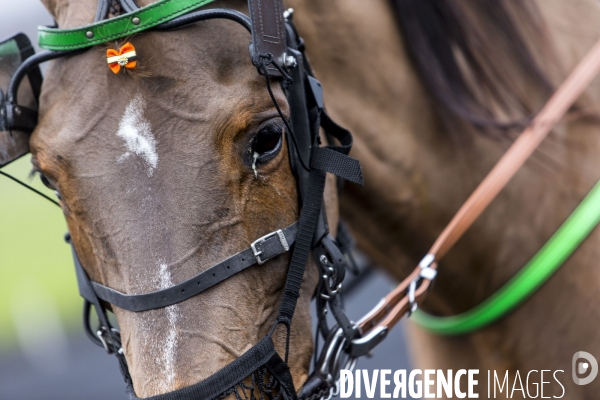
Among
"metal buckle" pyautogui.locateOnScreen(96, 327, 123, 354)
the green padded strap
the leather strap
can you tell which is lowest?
"metal buckle" pyautogui.locateOnScreen(96, 327, 123, 354)

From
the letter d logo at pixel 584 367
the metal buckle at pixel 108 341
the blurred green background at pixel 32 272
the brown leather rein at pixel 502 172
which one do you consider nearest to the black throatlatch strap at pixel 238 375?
the metal buckle at pixel 108 341

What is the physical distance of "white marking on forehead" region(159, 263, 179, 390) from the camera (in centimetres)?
126

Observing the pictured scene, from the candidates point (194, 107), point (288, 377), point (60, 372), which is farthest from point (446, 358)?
point (60, 372)

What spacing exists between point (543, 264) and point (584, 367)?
31 centimetres

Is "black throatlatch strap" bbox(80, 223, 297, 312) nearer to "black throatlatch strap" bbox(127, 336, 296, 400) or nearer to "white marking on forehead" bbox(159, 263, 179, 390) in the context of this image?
"white marking on forehead" bbox(159, 263, 179, 390)

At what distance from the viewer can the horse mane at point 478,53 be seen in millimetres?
1864

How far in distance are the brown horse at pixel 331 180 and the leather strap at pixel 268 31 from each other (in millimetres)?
57

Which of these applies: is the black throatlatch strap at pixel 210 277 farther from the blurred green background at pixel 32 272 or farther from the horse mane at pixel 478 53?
the blurred green background at pixel 32 272

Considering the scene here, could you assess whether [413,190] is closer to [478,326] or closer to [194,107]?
[478,326]

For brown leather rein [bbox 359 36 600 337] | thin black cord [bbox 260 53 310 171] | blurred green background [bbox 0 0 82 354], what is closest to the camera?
thin black cord [bbox 260 53 310 171]

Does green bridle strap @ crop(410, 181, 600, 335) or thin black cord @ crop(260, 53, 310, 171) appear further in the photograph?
green bridle strap @ crop(410, 181, 600, 335)

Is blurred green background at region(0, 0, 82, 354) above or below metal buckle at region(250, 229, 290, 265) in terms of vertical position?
below

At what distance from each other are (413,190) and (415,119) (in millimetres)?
204

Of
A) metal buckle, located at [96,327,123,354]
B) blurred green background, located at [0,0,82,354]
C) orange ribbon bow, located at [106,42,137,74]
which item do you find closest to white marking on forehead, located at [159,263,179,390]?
metal buckle, located at [96,327,123,354]
